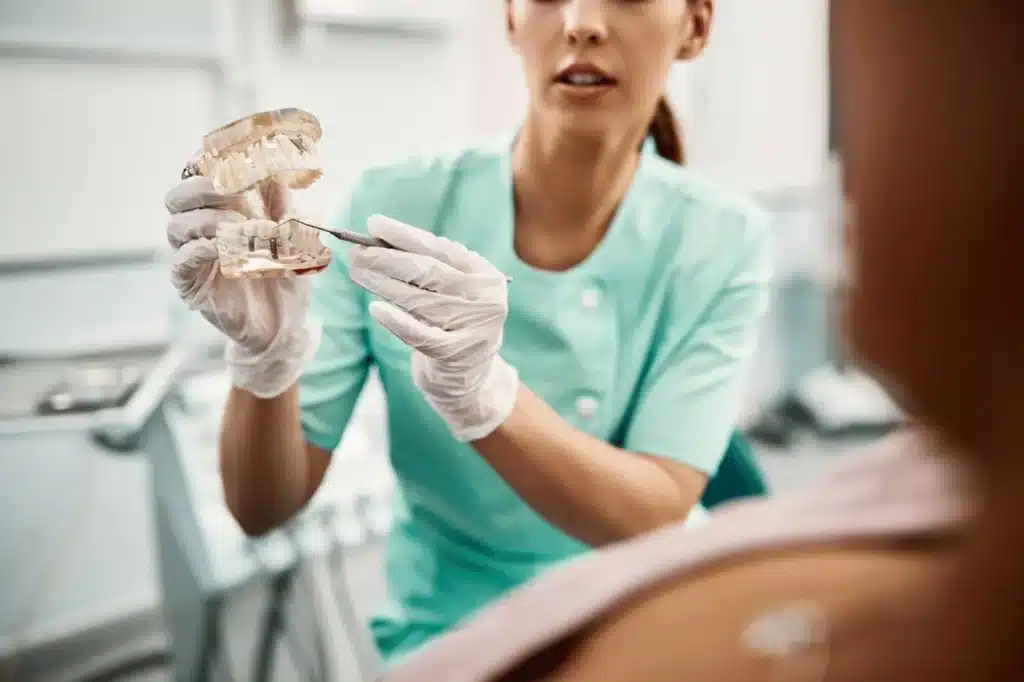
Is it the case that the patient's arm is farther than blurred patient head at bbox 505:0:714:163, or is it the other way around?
blurred patient head at bbox 505:0:714:163

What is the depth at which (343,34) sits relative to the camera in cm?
110

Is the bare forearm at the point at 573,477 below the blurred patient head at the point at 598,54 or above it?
below

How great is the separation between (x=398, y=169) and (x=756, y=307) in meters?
0.34

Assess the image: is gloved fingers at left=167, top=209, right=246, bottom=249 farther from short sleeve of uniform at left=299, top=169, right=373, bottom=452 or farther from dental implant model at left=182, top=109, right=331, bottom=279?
short sleeve of uniform at left=299, top=169, right=373, bottom=452

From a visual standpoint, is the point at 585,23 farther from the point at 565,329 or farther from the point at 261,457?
the point at 261,457

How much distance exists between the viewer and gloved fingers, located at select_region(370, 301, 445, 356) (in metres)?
0.47

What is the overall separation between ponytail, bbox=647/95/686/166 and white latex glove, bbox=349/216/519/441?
0.29 meters

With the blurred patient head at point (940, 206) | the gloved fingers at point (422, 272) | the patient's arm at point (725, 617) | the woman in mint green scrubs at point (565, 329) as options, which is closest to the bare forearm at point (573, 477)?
the woman in mint green scrubs at point (565, 329)

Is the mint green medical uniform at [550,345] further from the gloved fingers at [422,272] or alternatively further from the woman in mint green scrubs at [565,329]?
the gloved fingers at [422,272]

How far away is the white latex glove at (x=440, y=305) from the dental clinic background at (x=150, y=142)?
168 mm

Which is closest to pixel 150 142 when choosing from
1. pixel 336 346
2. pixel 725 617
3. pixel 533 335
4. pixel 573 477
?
pixel 336 346

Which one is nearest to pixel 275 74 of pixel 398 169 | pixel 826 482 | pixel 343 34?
pixel 343 34

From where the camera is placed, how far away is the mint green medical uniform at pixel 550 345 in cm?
61

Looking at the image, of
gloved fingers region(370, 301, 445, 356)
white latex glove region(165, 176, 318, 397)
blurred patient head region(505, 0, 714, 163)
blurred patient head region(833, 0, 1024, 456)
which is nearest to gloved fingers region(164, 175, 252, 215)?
white latex glove region(165, 176, 318, 397)
